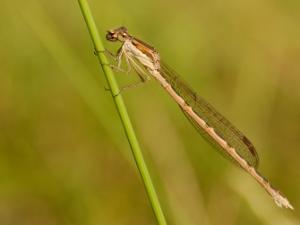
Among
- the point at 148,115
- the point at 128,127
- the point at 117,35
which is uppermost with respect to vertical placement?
the point at 117,35

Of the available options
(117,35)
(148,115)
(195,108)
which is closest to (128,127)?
(117,35)

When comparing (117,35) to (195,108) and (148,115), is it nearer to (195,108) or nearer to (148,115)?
(195,108)

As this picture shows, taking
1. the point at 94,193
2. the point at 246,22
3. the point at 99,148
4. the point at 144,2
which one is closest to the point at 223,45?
the point at 246,22

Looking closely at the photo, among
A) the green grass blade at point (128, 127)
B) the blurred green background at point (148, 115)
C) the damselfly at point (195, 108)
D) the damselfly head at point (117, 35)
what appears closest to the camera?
the green grass blade at point (128, 127)

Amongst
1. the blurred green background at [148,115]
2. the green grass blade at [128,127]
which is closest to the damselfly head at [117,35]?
the blurred green background at [148,115]

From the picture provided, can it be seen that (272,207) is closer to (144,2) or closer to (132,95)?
(132,95)

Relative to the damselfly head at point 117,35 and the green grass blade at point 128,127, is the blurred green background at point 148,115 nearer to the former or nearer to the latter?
the damselfly head at point 117,35
